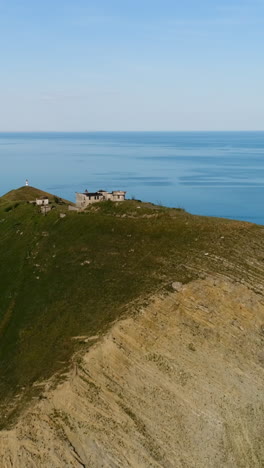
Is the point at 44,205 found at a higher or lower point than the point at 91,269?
higher

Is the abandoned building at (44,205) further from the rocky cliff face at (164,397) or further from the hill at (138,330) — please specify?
the rocky cliff face at (164,397)

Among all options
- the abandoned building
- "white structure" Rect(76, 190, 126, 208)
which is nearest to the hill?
"white structure" Rect(76, 190, 126, 208)

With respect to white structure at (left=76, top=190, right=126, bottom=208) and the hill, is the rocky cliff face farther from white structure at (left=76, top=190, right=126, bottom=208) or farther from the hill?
white structure at (left=76, top=190, right=126, bottom=208)

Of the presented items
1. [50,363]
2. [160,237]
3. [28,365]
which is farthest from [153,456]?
[160,237]

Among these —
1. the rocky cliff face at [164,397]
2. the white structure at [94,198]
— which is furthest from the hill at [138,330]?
the white structure at [94,198]

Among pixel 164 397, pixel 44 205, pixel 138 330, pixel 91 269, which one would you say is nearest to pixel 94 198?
pixel 44 205

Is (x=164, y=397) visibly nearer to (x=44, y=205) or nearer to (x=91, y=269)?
(x=91, y=269)
